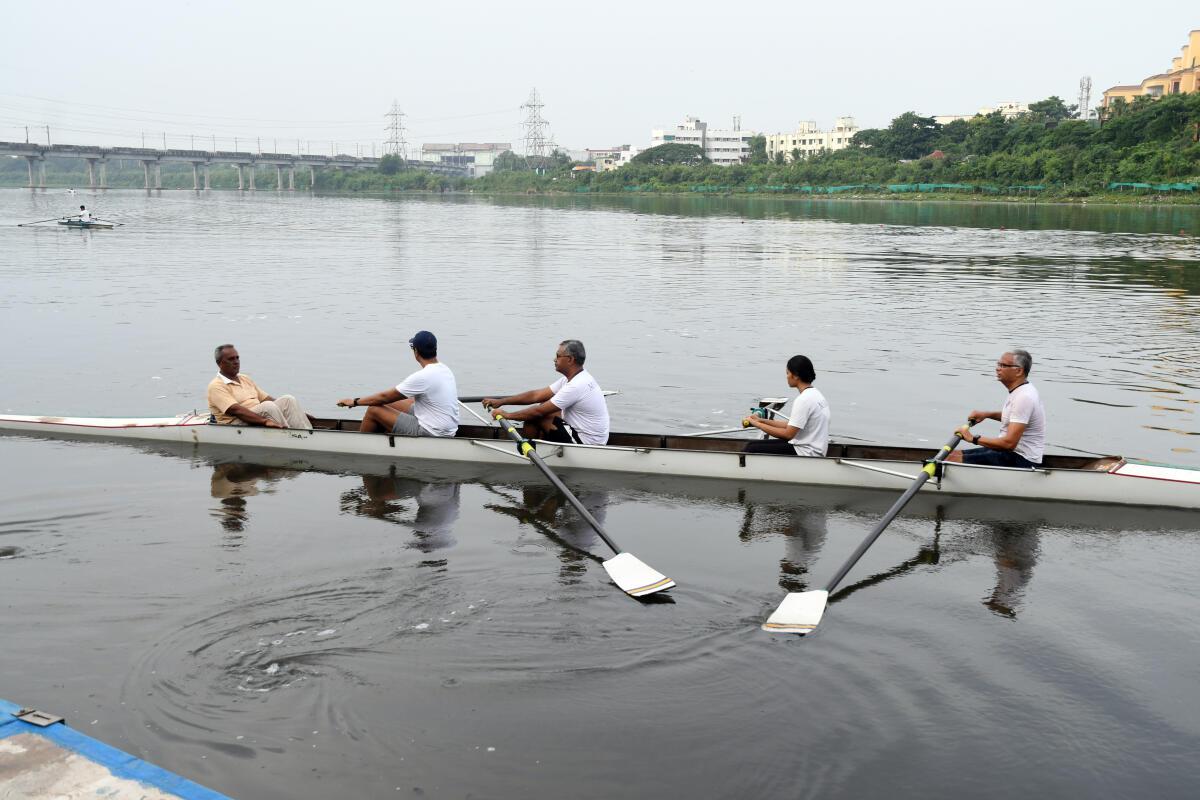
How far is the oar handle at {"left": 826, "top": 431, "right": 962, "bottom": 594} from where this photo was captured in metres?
9.84

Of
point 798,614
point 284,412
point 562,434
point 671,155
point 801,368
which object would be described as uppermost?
point 671,155

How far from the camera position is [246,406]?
1452 cm

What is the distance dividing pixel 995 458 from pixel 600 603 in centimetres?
561

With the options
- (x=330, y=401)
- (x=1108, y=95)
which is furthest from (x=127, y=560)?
(x=1108, y=95)

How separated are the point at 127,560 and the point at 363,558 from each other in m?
2.38

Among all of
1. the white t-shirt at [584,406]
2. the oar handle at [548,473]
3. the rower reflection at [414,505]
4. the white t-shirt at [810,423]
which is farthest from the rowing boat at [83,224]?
the white t-shirt at [810,423]

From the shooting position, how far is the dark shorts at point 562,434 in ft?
45.0

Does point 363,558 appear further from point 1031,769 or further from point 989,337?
point 989,337

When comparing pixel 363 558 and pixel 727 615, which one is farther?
pixel 363 558

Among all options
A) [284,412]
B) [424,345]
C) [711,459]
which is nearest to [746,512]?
[711,459]

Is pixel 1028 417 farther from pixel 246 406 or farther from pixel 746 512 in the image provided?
pixel 246 406

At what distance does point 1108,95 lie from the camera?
508ft

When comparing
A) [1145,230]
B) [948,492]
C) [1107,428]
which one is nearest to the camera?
[948,492]

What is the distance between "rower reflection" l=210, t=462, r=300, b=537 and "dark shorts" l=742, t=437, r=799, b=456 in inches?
240
